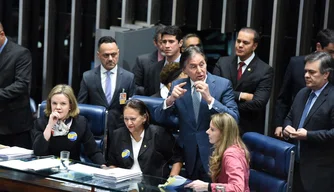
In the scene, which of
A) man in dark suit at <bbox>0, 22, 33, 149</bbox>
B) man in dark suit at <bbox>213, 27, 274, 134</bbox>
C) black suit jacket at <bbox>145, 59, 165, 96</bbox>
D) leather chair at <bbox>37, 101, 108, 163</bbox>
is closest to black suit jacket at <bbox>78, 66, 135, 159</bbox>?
black suit jacket at <bbox>145, 59, 165, 96</bbox>

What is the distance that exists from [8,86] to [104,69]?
821mm

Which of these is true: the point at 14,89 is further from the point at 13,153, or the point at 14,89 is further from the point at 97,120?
the point at 13,153

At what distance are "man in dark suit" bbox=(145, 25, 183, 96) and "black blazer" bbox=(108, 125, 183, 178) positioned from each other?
1.01 m

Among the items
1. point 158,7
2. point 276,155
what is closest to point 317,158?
point 276,155

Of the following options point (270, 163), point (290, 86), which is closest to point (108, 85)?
point (290, 86)

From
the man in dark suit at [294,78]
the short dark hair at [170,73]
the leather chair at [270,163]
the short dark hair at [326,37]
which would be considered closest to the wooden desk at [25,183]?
the leather chair at [270,163]

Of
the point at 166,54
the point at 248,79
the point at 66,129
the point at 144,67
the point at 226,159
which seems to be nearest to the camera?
the point at 226,159

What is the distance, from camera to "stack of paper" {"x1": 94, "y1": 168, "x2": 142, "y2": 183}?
162 inches

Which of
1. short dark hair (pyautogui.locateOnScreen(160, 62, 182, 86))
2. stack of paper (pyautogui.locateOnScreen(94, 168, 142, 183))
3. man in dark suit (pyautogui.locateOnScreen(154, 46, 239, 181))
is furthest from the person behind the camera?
short dark hair (pyautogui.locateOnScreen(160, 62, 182, 86))

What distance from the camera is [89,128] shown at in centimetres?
504

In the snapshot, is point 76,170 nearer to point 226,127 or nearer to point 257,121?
point 226,127

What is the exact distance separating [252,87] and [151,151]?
1.10 m

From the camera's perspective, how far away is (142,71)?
5.93m

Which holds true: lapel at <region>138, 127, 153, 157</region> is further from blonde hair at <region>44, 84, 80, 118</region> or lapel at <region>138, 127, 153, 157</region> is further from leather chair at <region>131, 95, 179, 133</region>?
blonde hair at <region>44, 84, 80, 118</region>
